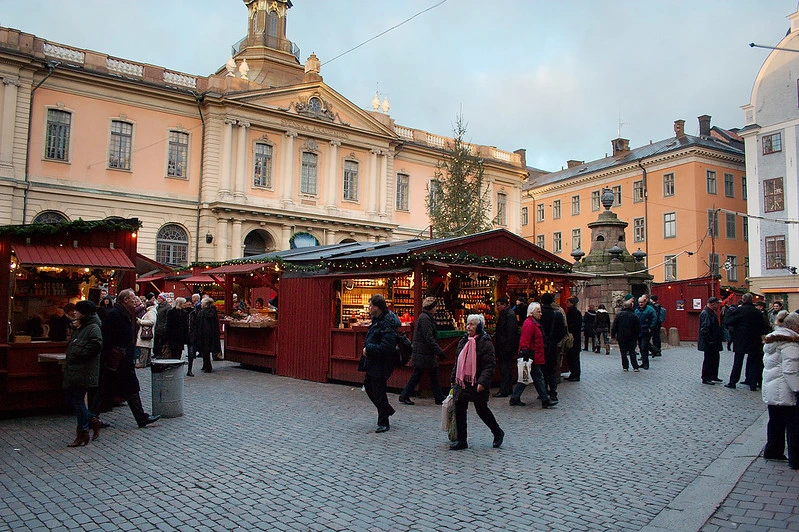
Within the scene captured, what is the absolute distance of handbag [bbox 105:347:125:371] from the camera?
8.20 meters

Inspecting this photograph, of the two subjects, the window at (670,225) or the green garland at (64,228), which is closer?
the green garland at (64,228)

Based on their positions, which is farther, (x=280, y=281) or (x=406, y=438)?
(x=280, y=281)

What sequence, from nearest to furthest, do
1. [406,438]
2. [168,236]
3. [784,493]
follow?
[784,493], [406,438], [168,236]

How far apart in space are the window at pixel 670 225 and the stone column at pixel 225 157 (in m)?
31.6

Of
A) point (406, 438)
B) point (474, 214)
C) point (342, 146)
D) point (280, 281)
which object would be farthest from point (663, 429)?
point (342, 146)

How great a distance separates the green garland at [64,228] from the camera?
934 cm

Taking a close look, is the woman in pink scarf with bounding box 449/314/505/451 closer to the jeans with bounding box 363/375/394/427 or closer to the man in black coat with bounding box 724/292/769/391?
the jeans with bounding box 363/375/394/427

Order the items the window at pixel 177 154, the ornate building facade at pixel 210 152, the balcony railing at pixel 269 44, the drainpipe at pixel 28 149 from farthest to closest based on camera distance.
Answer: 1. the balcony railing at pixel 269 44
2. the window at pixel 177 154
3. the ornate building facade at pixel 210 152
4. the drainpipe at pixel 28 149

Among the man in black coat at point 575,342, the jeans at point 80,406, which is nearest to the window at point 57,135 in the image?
the jeans at point 80,406

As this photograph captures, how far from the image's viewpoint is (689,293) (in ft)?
89.6

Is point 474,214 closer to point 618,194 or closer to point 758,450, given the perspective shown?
point 618,194

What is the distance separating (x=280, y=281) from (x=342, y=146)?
2190 cm

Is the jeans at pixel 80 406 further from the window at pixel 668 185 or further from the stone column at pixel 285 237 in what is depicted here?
the window at pixel 668 185

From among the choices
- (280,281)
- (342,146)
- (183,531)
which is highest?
(342,146)
